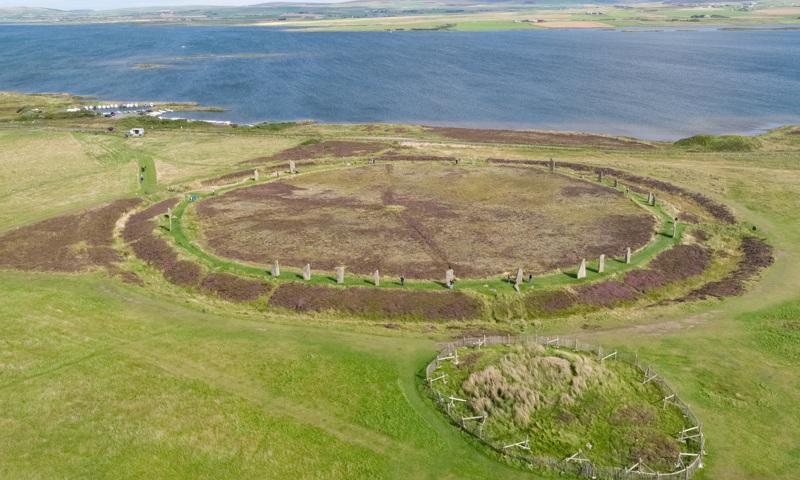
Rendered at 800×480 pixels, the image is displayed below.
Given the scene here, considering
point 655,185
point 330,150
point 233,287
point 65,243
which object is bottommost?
point 233,287

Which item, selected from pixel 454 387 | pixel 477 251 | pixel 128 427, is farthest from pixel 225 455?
pixel 477 251

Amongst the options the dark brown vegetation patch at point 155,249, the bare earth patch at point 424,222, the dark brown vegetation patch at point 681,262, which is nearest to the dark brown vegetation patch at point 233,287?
the dark brown vegetation patch at point 155,249

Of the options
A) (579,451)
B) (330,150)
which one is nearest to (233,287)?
(579,451)

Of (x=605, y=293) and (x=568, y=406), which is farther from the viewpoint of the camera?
(x=605, y=293)

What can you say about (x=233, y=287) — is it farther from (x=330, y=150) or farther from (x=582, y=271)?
(x=330, y=150)

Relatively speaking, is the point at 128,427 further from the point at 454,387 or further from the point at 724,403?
the point at 724,403

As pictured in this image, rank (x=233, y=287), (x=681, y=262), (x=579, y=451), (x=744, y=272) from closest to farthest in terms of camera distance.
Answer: (x=579, y=451)
(x=233, y=287)
(x=744, y=272)
(x=681, y=262)
